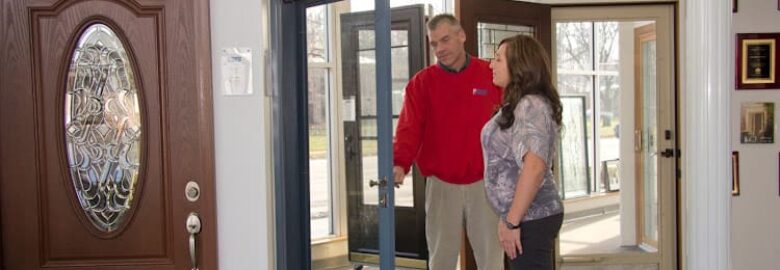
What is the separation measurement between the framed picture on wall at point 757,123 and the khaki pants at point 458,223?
1.77 metres

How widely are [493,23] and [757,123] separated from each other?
1.55 meters

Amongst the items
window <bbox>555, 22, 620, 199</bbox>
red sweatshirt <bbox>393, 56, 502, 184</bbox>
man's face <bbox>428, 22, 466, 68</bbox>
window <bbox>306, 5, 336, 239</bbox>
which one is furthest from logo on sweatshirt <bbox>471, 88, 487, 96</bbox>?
window <bbox>555, 22, 620, 199</bbox>

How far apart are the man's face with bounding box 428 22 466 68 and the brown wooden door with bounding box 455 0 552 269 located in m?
0.69

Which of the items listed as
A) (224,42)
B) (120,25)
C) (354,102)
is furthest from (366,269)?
(120,25)

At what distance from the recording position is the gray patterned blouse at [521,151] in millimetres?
2188

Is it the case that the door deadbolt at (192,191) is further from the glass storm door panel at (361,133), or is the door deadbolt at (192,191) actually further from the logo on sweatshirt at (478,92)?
the logo on sweatshirt at (478,92)

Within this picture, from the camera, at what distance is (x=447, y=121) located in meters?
3.01

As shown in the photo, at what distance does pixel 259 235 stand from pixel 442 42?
1.14m

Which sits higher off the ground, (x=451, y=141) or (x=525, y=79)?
(x=525, y=79)

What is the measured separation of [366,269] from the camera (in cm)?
258

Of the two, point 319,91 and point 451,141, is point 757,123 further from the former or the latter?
point 319,91

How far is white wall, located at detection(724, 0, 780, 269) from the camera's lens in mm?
3854

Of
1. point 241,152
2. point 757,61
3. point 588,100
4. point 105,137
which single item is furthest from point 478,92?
point 588,100

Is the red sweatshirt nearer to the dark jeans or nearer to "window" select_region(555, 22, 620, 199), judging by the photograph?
the dark jeans
